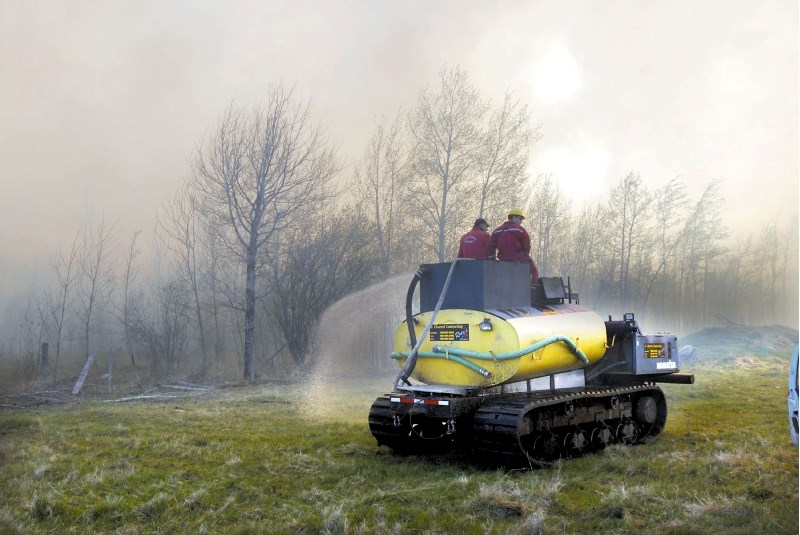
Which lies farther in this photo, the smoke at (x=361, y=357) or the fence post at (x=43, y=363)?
the fence post at (x=43, y=363)

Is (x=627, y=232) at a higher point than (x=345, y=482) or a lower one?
higher

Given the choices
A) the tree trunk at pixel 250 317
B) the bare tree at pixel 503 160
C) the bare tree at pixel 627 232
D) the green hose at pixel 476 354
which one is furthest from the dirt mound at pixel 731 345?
the tree trunk at pixel 250 317

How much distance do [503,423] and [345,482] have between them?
4.21 ft

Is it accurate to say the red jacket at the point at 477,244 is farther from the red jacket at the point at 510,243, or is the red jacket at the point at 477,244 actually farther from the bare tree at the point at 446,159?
the bare tree at the point at 446,159

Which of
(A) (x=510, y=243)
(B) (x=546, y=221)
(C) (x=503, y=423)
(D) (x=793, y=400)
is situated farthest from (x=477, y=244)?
(D) (x=793, y=400)

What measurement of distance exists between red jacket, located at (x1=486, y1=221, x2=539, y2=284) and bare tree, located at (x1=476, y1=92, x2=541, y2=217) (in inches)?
63.5

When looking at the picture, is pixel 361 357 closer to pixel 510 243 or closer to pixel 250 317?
pixel 250 317

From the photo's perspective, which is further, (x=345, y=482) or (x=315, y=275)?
(x=315, y=275)

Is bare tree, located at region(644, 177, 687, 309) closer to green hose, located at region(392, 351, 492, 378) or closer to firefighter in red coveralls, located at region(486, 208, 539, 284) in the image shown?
firefighter in red coveralls, located at region(486, 208, 539, 284)

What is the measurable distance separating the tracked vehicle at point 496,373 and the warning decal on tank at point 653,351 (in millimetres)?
562

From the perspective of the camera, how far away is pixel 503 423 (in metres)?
5.40

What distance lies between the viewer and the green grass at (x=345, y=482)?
13.3 ft

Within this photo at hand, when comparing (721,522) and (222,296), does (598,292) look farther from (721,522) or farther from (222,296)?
(222,296)

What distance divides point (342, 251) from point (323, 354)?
2230mm
